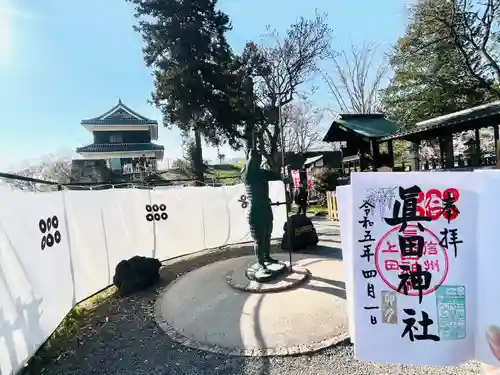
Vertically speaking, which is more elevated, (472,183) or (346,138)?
(346,138)

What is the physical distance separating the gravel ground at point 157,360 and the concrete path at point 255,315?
138 mm

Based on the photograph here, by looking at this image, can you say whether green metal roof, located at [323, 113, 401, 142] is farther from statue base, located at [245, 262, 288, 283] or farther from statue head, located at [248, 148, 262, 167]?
statue base, located at [245, 262, 288, 283]

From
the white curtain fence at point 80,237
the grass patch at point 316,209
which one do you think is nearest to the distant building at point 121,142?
the grass patch at point 316,209

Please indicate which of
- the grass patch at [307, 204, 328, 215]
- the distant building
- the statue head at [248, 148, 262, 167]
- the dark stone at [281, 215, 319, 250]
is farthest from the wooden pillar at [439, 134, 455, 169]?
the distant building

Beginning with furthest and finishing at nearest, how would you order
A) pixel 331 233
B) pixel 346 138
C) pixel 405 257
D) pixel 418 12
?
pixel 346 138 < pixel 418 12 < pixel 331 233 < pixel 405 257

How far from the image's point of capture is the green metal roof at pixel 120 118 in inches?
1109

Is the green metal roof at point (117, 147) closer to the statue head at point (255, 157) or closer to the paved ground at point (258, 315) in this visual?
the paved ground at point (258, 315)

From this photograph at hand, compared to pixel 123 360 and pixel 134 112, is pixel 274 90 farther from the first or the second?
pixel 123 360

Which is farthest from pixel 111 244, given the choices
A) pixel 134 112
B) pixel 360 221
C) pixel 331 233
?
pixel 134 112

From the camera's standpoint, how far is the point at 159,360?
3.44m

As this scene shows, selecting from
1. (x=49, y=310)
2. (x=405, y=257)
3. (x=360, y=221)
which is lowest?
(x=49, y=310)

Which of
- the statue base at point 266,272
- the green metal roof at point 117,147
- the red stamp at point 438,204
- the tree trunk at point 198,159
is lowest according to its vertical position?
the statue base at point 266,272

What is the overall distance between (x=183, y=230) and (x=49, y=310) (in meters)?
3.94

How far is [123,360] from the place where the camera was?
351cm
